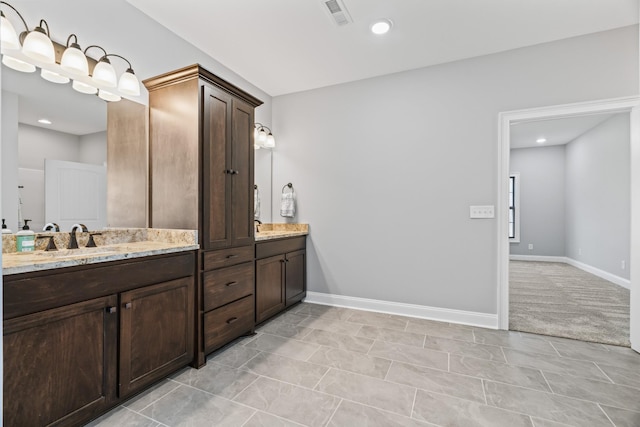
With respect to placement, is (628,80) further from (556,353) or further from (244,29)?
(244,29)

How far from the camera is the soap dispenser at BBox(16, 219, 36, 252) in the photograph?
1.78 metres

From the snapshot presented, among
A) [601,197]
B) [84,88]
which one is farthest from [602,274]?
[84,88]

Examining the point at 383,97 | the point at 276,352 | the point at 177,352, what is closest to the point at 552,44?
the point at 383,97

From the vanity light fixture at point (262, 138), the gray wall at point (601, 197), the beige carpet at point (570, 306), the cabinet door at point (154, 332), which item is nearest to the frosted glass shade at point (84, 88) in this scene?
the cabinet door at point (154, 332)

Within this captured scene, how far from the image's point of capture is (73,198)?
2098 mm

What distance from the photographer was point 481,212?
3008mm

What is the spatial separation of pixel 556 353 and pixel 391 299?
1460 mm

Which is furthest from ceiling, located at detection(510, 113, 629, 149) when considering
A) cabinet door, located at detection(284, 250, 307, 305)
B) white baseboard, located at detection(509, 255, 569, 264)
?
cabinet door, located at detection(284, 250, 307, 305)

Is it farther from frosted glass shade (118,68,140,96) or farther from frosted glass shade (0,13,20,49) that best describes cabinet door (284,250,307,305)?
frosted glass shade (0,13,20,49)

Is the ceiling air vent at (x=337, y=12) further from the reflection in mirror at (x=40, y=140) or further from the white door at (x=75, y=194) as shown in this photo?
the white door at (x=75, y=194)

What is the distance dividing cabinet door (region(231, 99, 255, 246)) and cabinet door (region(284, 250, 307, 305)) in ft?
2.78

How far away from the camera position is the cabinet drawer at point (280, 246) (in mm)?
2900

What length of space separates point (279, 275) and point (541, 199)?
664cm

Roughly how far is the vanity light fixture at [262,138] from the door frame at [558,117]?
8.12 feet
